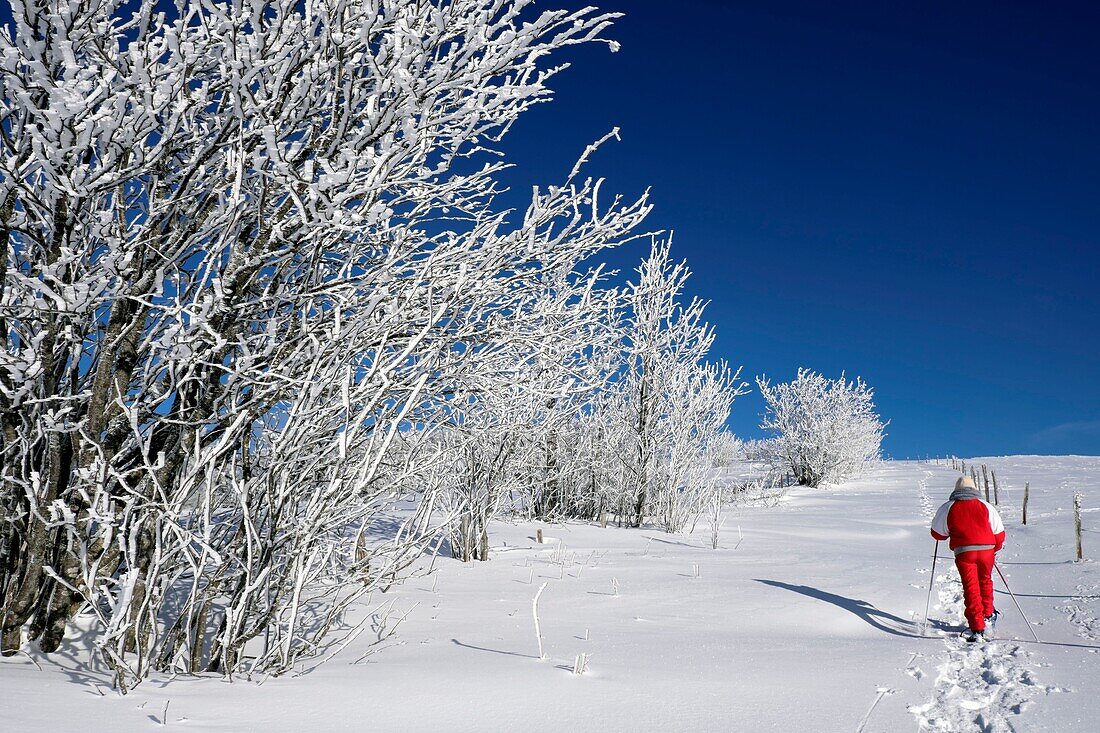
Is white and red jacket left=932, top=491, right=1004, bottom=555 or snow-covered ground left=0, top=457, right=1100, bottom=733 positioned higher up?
white and red jacket left=932, top=491, right=1004, bottom=555

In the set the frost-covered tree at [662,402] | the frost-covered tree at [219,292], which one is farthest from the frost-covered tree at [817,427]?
the frost-covered tree at [219,292]

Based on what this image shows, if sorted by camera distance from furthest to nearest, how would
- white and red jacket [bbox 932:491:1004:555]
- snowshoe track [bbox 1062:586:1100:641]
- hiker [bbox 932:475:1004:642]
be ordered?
1. white and red jacket [bbox 932:491:1004:555]
2. hiker [bbox 932:475:1004:642]
3. snowshoe track [bbox 1062:586:1100:641]

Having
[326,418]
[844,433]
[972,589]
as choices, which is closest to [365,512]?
[326,418]

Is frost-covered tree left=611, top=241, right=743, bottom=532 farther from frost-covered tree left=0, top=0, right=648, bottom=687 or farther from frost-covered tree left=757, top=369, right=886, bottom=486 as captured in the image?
frost-covered tree left=757, top=369, right=886, bottom=486

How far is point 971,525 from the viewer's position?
228 inches

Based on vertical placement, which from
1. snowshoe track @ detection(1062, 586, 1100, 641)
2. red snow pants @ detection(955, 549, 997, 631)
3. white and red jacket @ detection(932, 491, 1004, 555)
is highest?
white and red jacket @ detection(932, 491, 1004, 555)

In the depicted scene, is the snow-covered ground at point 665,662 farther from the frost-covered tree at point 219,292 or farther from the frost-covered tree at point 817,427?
the frost-covered tree at point 817,427

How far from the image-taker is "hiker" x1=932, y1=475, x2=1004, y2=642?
5.18 metres

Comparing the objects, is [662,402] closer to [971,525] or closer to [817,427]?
[971,525]

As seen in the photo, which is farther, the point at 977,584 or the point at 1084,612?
the point at 1084,612

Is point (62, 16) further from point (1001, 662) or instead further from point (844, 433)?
point (844, 433)

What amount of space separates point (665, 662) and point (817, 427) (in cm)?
2580

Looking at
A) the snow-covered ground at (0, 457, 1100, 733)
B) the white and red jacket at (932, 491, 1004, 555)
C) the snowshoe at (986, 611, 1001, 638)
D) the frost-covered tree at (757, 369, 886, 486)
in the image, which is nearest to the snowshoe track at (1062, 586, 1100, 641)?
the snow-covered ground at (0, 457, 1100, 733)

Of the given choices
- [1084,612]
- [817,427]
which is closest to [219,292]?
[1084,612]
